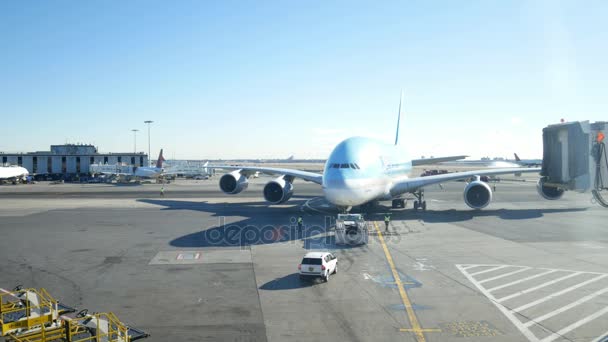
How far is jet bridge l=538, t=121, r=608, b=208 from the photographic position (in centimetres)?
1163

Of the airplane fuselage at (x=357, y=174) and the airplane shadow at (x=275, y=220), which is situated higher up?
the airplane fuselage at (x=357, y=174)

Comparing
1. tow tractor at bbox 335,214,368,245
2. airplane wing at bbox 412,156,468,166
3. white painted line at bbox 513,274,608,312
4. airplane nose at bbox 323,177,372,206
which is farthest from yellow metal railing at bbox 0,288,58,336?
airplane wing at bbox 412,156,468,166

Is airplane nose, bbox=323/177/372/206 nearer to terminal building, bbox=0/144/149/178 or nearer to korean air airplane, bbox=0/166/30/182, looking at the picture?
korean air airplane, bbox=0/166/30/182

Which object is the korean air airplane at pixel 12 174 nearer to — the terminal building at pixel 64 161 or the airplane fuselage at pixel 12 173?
the airplane fuselage at pixel 12 173

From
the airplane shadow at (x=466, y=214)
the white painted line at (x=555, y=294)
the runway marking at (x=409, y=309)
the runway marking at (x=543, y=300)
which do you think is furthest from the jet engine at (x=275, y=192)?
the white painted line at (x=555, y=294)

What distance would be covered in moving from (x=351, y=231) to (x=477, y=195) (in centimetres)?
1561

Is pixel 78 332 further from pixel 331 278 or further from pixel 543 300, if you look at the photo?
pixel 543 300

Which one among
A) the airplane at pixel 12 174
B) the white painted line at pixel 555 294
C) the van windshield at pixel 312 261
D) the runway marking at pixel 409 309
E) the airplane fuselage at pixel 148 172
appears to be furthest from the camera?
the airplane fuselage at pixel 148 172

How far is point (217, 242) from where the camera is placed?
27062 millimetres

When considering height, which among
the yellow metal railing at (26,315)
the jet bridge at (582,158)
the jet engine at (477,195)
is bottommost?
the yellow metal railing at (26,315)

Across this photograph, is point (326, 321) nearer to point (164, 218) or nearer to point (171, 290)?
point (171, 290)

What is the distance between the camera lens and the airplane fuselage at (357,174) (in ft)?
99.5

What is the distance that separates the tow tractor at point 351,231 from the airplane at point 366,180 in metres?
1.53

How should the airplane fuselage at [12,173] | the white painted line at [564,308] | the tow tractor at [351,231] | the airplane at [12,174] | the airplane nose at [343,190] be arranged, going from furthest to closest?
the airplane at [12,174]
the airplane fuselage at [12,173]
the airplane nose at [343,190]
the tow tractor at [351,231]
the white painted line at [564,308]
